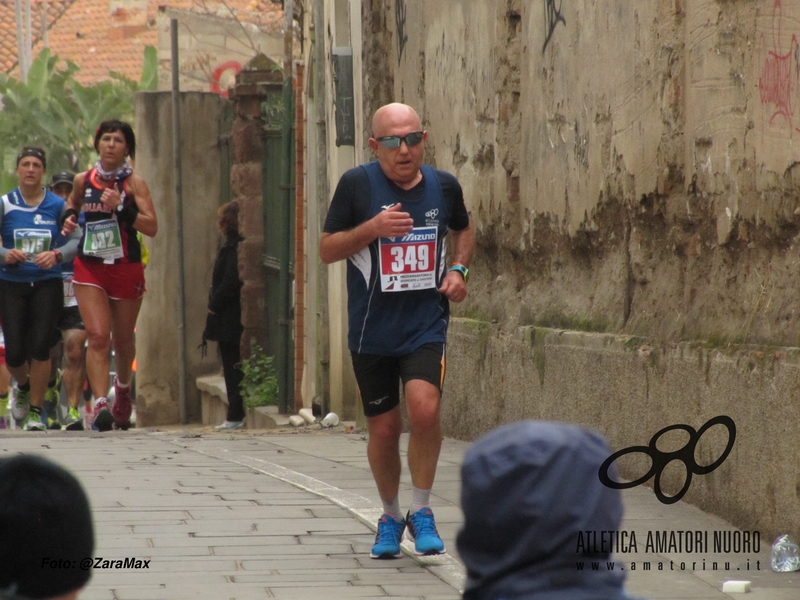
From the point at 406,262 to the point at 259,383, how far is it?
292 inches

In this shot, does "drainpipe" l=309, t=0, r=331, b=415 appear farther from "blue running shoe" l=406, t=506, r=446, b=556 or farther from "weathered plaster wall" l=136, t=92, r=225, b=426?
"blue running shoe" l=406, t=506, r=446, b=556

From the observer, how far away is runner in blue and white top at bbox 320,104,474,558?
5.62m

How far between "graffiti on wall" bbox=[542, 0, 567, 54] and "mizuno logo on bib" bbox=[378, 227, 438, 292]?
2742 mm

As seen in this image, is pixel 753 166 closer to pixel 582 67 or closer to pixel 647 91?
pixel 647 91

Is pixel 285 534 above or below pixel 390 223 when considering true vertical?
below

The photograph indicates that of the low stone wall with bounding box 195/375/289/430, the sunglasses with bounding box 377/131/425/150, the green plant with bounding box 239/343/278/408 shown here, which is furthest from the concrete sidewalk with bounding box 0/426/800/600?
the green plant with bounding box 239/343/278/408

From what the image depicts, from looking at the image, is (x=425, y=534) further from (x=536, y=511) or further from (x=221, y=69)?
(x=221, y=69)

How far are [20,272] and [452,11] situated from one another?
364 centimetres

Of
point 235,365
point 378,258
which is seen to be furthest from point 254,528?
point 235,365

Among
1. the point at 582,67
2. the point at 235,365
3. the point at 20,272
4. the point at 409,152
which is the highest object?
the point at 582,67

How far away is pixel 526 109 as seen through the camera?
865cm

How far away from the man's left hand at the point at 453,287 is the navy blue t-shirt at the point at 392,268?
45mm

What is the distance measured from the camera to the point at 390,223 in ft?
18.1

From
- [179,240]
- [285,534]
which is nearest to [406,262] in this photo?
[285,534]
